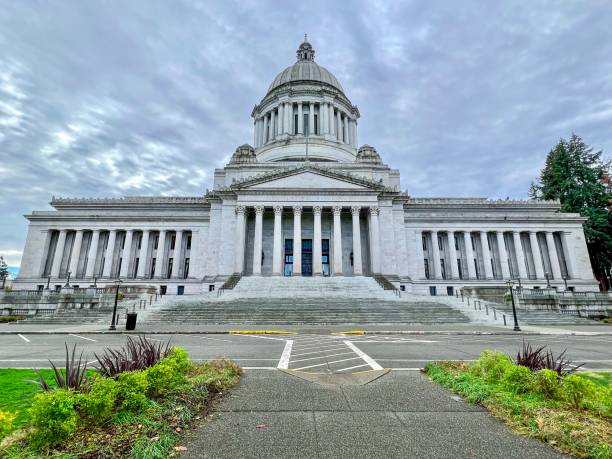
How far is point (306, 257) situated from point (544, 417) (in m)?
41.4

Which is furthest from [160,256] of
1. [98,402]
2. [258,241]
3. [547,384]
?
[547,384]

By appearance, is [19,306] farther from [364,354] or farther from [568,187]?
[568,187]

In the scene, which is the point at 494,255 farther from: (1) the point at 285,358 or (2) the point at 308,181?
(1) the point at 285,358

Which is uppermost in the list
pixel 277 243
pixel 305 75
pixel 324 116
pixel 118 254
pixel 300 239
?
pixel 305 75

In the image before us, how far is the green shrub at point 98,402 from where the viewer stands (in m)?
4.23

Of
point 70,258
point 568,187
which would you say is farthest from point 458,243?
point 70,258

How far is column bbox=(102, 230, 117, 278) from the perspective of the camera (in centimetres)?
4581

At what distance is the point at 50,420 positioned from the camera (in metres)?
3.62

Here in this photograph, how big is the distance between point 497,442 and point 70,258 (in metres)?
57.1

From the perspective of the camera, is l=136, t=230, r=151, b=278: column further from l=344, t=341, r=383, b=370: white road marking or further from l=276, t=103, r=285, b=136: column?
l=344, t=341, r=383, b=370: white road marking

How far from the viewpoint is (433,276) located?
47062 mm

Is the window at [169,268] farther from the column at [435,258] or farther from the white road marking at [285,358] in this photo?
the white road marking at [285,358]

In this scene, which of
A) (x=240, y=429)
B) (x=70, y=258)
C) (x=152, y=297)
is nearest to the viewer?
(x=240, y=429)

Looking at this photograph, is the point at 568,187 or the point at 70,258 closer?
the point at 70,258
